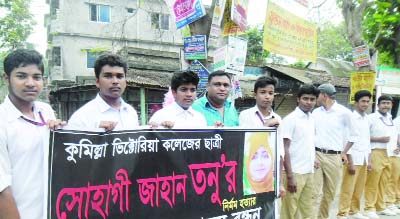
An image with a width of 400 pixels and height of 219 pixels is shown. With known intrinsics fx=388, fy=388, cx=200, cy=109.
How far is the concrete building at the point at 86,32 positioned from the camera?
21.5m

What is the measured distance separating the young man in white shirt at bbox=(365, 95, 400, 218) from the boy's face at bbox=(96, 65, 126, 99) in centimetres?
454

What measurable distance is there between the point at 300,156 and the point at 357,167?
178 cm

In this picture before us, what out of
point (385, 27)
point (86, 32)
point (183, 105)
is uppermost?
point (86, 32)

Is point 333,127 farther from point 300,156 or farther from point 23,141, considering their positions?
point 23,141

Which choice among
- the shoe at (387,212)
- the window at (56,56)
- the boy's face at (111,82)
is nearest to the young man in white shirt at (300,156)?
the boy's face at (111,82)

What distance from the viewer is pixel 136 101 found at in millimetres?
10266

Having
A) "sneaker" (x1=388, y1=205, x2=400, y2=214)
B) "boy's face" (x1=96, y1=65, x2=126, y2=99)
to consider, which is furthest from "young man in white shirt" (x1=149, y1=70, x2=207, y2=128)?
"sneaker" (x1=388, y1=205, x2=400, y2=214)

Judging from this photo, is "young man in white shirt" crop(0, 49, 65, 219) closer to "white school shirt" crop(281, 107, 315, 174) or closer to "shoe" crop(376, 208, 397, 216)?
"white school shirt" crop(281, 107, 315, 174)

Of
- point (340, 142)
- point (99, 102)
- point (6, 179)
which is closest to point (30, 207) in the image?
point (6, 179)

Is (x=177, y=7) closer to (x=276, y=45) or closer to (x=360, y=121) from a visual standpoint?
(x=276, y=45)

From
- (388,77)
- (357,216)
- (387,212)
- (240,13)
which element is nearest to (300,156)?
(357,216)

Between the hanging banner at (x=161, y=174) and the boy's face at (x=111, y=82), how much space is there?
391 mm

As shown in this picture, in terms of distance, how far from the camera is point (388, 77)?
955 centimetres

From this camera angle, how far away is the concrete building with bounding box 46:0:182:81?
21.5 m
